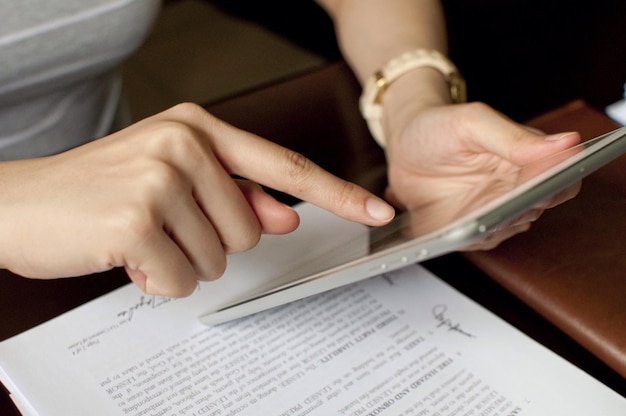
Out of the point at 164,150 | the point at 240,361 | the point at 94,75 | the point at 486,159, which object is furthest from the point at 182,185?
the point at 94,75

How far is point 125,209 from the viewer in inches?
15.2

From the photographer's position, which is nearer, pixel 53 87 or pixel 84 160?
pixel 84 160

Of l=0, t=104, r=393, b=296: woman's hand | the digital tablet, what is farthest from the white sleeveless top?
the digital tablet

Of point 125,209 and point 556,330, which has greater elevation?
point 125,209

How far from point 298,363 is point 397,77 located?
0.35 m

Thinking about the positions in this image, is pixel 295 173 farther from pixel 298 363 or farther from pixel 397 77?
pixel 397 77

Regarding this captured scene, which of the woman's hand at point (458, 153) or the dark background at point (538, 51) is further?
the dark background at point (538, 51)

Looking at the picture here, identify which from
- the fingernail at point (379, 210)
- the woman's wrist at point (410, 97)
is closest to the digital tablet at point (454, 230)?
the fingernail at point (379, 210)

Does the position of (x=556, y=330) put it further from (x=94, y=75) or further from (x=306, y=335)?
(x=94, y=75)

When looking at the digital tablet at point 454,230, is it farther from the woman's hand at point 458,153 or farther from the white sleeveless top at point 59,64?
the white sleeveless top at point 59,64

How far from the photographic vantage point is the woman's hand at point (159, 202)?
0.39 m

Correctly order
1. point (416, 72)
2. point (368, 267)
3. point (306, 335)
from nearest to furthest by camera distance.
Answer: point (368, 267)
point (306, 335)
point (416, 72)

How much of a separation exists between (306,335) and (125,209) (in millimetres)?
159
